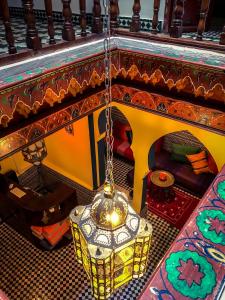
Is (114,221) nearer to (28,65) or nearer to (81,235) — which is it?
(81,235)

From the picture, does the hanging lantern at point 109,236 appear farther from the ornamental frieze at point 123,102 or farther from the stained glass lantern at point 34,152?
the stained glass lantern at point 34,152

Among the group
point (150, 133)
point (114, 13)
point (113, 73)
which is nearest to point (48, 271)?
point (150, 133)

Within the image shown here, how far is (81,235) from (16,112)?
1465 millimetres

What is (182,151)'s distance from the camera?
25.2 ft

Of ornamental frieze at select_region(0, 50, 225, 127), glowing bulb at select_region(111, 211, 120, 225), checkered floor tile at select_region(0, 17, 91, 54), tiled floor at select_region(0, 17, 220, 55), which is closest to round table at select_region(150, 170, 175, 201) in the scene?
tiled floor at select_region(0, 17, 220, 55)

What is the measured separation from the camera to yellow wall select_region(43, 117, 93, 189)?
597cm

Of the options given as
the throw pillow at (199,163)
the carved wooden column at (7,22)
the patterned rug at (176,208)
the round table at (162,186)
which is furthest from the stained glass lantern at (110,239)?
the throw pillow at (199,163)

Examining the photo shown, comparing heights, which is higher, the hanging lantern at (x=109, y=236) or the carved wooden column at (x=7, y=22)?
the carved wooden column at (x=7, y=22)

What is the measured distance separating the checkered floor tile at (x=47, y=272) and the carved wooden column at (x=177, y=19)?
14.9 feet

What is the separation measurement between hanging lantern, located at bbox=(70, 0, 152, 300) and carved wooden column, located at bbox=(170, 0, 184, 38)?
1498 mm

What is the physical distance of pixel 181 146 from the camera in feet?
25.3

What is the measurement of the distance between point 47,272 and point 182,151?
476 centimetres

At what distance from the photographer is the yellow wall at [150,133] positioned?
370 cm

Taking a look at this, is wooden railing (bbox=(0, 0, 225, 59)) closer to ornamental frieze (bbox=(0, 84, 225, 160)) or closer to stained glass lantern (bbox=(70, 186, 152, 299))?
ornamental frieze (bbox=(0, 84, 225, 160))
